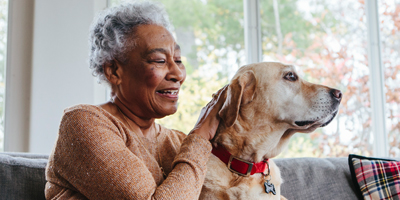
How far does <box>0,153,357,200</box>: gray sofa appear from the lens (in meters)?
1.21

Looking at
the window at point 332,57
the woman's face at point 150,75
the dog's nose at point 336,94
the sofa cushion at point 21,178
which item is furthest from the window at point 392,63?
the sofa cushion at point 21,178

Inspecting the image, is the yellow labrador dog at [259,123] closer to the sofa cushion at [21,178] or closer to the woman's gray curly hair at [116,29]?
the woman's gray curly hair at [116,29]

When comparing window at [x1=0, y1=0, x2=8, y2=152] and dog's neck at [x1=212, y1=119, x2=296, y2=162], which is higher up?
window at [x1=0, y1=0, x2=8, y2=152]

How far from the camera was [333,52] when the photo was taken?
3.29 m

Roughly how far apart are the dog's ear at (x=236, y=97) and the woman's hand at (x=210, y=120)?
32 mm

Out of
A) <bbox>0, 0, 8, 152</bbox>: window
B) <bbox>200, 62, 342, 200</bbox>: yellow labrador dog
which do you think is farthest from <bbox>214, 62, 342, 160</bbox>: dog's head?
<bbox>0, 0, 8, 152</bbox>: window

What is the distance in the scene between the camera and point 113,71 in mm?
1252

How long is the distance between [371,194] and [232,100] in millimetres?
1111

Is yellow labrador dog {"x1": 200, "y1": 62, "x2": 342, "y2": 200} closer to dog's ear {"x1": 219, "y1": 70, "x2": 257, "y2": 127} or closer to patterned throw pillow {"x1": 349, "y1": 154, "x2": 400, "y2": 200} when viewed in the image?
dog's ear {"x1": 219, "y1": 70, "x2": 257, "y2": 127}

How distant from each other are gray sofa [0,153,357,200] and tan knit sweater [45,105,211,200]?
254mm

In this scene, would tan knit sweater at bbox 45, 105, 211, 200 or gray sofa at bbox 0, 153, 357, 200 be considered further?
gray sofa at bbox 0, 153, 357, 200

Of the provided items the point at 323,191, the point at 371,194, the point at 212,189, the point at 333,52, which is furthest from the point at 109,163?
the point at 333,52

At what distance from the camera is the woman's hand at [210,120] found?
3.64ft

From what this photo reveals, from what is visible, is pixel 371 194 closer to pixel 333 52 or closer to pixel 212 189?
pixel 212 189
